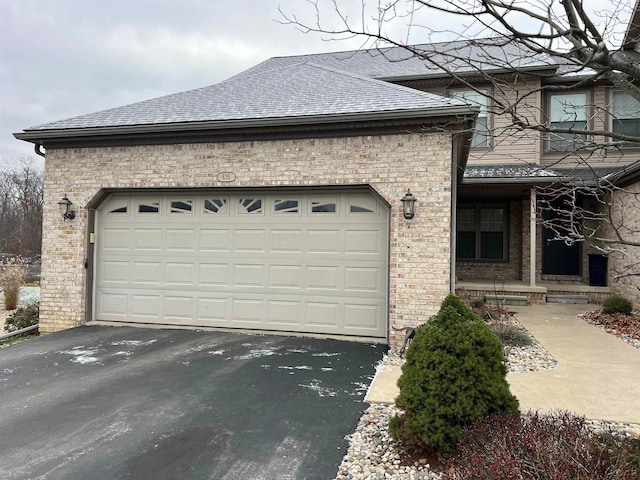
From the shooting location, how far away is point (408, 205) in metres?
5.92

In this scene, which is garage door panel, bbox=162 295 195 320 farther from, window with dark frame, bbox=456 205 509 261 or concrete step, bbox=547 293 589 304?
concrete step, bbox=547 293 589 304

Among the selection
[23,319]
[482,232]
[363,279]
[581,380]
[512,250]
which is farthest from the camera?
[482,232]

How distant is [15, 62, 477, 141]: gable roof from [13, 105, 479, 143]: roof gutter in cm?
1

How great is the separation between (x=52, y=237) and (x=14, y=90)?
30895 millimetres

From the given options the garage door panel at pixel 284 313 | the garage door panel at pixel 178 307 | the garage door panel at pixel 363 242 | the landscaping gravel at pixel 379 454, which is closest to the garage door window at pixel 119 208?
the garage door panel at pixel 178 307

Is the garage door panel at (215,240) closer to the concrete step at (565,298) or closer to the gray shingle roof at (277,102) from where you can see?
the gray shingle roof at (277,102)

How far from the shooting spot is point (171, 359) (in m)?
5.47

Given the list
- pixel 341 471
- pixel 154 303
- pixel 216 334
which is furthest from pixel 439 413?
pixel 154 303

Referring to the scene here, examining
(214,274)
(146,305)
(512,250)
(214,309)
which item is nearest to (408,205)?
(214,274)

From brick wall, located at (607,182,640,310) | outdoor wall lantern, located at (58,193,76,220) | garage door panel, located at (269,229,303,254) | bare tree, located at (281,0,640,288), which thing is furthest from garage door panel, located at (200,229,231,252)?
brick wall, located at (607,182,640,310)

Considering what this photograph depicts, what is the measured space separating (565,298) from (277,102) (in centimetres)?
907

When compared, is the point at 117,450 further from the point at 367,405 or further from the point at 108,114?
the point at 108,114

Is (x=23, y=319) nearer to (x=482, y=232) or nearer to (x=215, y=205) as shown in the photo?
(x=215, y=205)

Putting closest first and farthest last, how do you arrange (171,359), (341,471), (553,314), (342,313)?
(341,471) → (171,359) → (342,313) → (553,314)
